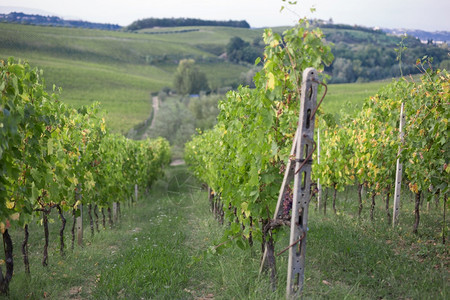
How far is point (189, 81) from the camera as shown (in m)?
64.6

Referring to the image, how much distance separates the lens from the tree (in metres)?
64.7

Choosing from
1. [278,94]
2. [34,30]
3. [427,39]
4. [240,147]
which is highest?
[34,30]

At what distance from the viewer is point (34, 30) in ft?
181

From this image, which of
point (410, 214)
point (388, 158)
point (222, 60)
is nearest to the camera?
point (388, 158)

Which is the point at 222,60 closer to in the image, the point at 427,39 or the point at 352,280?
the point at 427,39

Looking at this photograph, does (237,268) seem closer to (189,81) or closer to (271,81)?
(271,81)

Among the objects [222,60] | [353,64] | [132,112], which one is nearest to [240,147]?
[353,64]

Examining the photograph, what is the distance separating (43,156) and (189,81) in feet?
203

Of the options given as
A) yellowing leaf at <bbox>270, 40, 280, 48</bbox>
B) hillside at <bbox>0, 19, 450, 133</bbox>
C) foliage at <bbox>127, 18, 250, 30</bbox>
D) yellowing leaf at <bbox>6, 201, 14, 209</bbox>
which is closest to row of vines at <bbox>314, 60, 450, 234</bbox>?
yellowing leaf at <bbox>270, 40, 280, 48</bbox>

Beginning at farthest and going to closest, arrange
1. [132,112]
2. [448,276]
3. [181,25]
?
[181,25], [132,112], [448,276]

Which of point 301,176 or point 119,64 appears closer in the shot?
point 301,176

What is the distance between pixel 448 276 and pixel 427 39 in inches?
305

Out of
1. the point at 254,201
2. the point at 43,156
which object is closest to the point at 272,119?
the point at 254,201

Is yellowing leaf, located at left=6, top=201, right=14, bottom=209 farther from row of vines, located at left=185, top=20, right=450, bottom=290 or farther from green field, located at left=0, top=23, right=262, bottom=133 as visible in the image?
green field, located at left=0, top=23, right=262, bottom=133
